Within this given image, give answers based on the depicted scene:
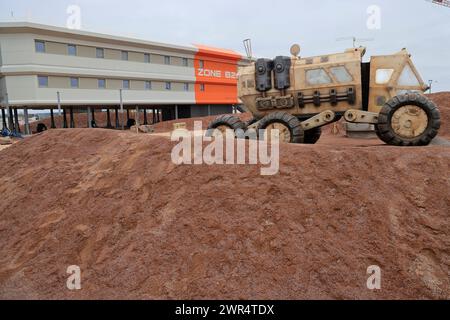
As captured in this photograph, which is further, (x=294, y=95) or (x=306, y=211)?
(x=294, y=95)

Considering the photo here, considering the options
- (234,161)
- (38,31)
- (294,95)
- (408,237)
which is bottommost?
(408,237)

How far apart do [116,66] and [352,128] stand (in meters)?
22.7

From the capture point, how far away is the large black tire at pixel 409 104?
8.34 m

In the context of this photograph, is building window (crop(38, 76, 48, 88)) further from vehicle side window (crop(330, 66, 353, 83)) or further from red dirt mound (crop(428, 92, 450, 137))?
red dirt mound (crop(428, 92, 450, 137))

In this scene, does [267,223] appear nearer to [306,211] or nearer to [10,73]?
[306,211]

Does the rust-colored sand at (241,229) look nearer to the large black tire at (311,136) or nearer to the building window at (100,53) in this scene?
the large black tire at (311,136)

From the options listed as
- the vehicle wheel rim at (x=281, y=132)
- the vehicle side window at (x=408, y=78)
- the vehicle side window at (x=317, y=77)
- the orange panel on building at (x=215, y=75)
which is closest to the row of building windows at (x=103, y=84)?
the orange panel on building at (x=215, y=75)

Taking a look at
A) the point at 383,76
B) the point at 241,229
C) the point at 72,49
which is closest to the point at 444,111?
the point at 383,76

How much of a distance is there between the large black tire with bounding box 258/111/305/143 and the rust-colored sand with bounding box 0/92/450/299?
2624 millimetres

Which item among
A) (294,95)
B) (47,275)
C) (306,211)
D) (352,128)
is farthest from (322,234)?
(352,128)

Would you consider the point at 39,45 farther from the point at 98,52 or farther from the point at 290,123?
the point at 290,123

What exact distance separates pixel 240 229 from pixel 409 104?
243 inches

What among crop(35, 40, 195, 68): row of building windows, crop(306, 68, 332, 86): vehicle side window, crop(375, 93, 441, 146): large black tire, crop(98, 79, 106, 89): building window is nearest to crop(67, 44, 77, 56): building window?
crop(35, 40, 195, 68): row of building windows

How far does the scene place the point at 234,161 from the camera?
6.43 m
